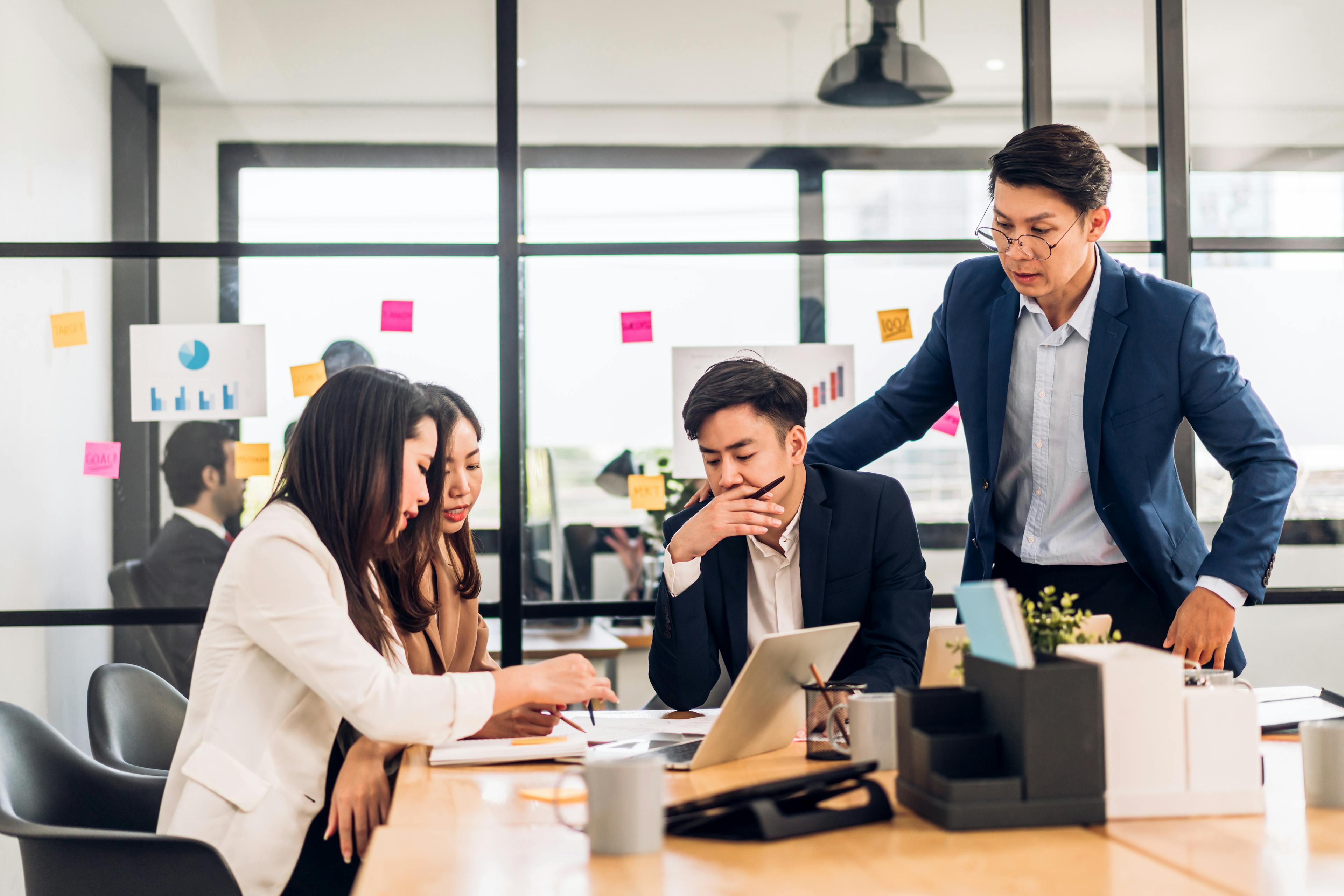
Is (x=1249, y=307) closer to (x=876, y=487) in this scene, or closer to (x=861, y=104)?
(x=861, y=104)

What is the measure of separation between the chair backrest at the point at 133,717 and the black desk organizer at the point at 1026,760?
165 cm

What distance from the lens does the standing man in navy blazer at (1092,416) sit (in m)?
2.20

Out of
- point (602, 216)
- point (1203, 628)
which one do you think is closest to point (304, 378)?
point (602, 216)

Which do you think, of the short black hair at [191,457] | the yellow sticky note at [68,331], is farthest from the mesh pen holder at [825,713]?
the yellow sticky note at [68,331]

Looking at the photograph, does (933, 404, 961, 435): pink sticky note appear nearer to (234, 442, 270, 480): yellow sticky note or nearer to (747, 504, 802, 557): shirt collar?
(747, 504, 802, 557): shirt collar

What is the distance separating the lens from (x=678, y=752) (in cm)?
163

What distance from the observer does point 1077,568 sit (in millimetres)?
2354

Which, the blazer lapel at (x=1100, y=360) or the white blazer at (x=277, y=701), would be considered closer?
the white blazer at (x=277, y=701)

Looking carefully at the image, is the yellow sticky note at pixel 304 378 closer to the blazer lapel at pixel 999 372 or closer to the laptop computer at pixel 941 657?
the blazer lapel at pixel 999 372

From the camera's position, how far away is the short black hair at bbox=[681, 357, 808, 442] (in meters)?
2.23

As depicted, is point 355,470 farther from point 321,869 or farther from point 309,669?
point 321,869

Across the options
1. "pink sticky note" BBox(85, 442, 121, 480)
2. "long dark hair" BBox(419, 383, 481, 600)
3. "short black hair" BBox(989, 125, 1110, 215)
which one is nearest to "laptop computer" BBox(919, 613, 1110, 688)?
"short black hair" BBox(989, 125, 1110, 215)

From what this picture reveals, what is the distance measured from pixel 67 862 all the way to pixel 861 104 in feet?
9.16

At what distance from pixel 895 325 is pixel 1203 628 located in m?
1.52
